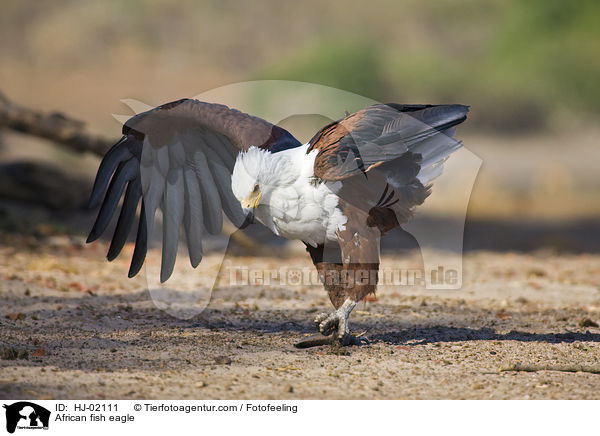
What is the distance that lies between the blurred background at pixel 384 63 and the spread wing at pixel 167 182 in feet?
30.0

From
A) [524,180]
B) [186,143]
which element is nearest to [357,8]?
[524,180]

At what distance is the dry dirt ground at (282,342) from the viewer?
3.99 m

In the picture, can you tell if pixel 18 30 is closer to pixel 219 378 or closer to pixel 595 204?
pixel 595 204

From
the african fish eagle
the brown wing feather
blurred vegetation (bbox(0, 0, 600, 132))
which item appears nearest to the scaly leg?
the african fish eagle

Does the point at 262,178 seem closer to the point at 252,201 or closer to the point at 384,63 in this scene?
the point at 252,201

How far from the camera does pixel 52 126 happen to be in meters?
9.12

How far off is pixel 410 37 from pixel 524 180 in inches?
285

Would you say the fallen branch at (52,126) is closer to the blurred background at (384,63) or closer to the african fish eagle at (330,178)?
the african fish eagle at (330,178)

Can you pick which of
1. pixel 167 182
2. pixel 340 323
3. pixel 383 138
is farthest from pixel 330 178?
pixel 167 182

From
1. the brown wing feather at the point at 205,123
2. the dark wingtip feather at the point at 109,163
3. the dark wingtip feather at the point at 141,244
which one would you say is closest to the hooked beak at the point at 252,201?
the brown wing feather at the point at 205,123

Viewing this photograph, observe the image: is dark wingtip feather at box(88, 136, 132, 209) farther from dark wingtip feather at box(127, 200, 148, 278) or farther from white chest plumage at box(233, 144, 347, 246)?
white chest plumage at box(233, 144, 347, 246)

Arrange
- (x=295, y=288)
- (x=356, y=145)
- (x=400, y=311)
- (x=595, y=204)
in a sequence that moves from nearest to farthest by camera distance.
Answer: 1. (x=356, y=145)
2. (x=400, y=311)
3. (x=295, y=288)
4. (x=595, y=204)

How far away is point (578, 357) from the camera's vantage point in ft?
15.8

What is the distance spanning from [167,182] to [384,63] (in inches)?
572
